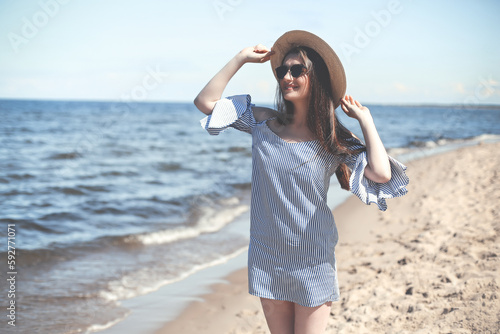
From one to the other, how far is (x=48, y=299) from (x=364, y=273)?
3.41 m

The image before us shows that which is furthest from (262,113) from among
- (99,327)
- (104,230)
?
(104,230)

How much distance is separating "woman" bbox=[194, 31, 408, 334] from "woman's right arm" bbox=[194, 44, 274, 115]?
0.14 metres

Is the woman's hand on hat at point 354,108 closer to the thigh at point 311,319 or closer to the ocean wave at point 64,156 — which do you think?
the thigh at point 311,319

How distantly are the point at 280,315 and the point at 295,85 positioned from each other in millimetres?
1096

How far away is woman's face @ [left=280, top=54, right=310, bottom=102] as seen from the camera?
213 centimetres

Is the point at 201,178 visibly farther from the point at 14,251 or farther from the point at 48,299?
the point at 48,299

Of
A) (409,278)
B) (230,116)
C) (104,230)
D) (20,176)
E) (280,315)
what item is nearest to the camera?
(280,315)

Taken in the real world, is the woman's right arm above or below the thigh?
above

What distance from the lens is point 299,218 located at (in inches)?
79.8

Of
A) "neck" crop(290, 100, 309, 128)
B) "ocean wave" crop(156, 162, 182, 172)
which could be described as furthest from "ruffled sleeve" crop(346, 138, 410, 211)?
"ocean wave" crop(156, 162, 182, 172)

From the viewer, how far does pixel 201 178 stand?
12742 mm

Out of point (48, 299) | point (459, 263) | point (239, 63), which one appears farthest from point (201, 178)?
point (239, 63)

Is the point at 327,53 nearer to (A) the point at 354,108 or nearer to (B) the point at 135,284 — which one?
(A) the point at 354,108

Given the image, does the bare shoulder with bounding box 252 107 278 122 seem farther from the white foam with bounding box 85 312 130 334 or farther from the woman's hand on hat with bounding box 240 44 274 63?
the white foam with bounding box 85 312 130 334
